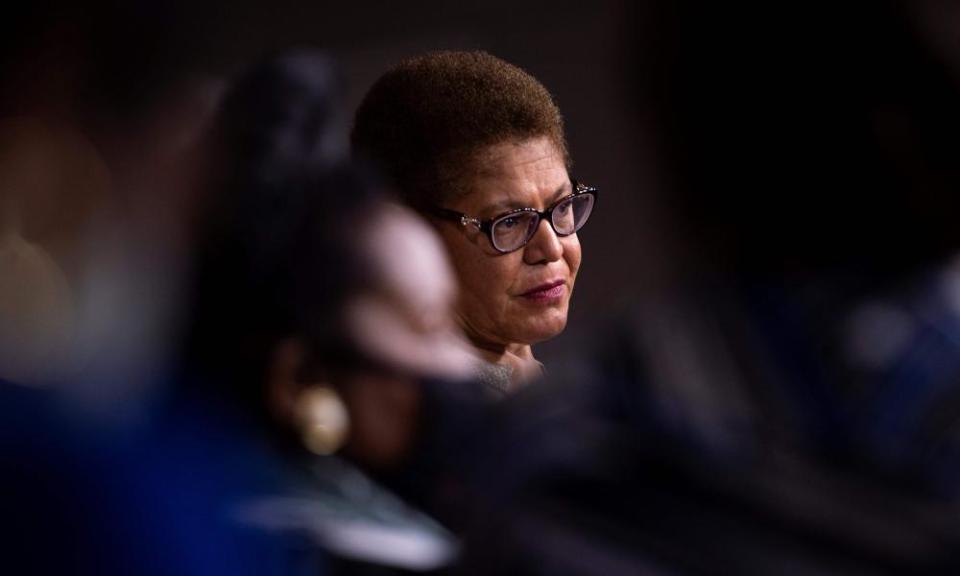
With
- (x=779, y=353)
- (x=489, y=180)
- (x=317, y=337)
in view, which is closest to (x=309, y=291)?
(x=317, y=337)

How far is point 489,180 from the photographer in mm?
803

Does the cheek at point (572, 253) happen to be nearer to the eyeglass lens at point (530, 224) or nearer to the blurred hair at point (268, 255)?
the eyeglass lens at point (530, 224)

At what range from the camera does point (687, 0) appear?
0.59m

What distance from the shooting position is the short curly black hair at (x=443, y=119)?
0.80 metres

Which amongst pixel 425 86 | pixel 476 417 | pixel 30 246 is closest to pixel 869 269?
pixel 476 417

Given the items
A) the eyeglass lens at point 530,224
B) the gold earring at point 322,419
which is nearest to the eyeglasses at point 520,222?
the eyeglass lens at point 530,224

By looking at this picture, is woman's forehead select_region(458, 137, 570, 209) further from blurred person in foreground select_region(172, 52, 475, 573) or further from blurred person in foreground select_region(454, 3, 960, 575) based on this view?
blurred person in foreground select_region(454, 3, 960, 575)

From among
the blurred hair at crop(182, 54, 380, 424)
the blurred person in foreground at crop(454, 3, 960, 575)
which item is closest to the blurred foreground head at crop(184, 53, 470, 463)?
the blurred hair at crop(182, 54, 380, 424)

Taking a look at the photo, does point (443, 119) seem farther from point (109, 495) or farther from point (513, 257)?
point (109, 495)

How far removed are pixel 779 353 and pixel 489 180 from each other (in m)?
0.29

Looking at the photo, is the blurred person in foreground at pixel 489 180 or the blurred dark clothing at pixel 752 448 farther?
the blurred person in foreground at pixel 489 180

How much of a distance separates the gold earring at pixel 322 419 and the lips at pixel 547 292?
173 millimetres

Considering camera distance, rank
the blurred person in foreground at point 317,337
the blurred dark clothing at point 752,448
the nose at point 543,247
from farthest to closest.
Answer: the nose at point 543,247
the blurred person in foreground at point 317,337
the blurred dark clothing at point 752,448

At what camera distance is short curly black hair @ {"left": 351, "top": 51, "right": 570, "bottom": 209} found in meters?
0.80
